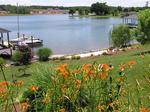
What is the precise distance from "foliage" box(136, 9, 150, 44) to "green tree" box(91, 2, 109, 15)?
145 m

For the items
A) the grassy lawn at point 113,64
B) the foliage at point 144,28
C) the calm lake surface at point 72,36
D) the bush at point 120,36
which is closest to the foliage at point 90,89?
the grassy lawn at point 113,64

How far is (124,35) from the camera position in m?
50.8

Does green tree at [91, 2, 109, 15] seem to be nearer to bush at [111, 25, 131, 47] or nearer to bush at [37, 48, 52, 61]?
bush at [111, 25, 131, 47]

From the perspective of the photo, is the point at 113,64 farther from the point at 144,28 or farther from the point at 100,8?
the point at 100,8

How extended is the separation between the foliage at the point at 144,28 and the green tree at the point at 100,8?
14500cm

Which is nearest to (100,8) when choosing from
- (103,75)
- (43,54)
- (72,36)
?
(72,36)

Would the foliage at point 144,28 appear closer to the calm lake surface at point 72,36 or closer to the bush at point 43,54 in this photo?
the bush at point 43,54

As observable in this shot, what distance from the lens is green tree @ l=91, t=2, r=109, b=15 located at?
186m

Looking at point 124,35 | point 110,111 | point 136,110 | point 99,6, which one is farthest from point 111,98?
point 99,6

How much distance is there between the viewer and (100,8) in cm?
18625

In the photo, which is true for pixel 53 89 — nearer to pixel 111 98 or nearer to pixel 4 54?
pixel 111 98

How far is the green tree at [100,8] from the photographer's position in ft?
609

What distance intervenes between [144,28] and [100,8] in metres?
148

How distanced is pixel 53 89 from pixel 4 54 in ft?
127
